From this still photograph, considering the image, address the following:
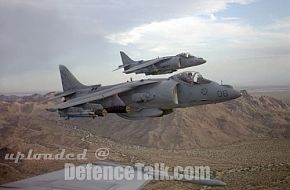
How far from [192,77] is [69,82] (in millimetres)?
3574

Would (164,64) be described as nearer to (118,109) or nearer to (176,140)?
(118,109)

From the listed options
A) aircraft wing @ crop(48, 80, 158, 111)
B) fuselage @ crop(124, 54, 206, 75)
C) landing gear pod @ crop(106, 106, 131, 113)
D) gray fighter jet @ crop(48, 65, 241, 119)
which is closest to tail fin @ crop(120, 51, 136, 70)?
fuselage @ crop(124, 54, 206, 75)

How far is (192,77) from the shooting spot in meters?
8.98

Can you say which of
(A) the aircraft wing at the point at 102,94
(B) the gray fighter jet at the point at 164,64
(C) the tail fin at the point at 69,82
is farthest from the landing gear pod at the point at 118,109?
(B) the gray fighter jet at the point at 164,64

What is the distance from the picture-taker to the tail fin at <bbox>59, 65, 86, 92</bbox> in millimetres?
10109

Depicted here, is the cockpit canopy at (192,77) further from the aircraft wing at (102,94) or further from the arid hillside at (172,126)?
the arid hillside at (172,126)

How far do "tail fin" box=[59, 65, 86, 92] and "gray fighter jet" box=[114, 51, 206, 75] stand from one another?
288 centimetres

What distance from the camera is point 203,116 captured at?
3167cm

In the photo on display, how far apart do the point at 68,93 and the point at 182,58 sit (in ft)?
18.0

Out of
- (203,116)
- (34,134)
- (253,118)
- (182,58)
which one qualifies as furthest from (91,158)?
(253,118)

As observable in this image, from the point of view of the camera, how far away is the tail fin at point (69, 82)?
33.2 ft

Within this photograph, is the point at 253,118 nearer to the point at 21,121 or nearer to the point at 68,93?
the point at 21,121

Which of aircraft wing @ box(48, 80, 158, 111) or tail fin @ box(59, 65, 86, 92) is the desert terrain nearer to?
tail fin @ box(59, 65, 86, 92)

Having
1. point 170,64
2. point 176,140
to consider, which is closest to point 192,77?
point 170,64
